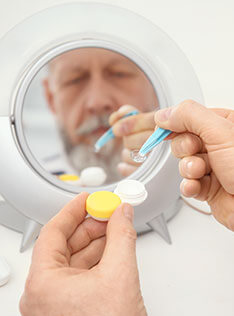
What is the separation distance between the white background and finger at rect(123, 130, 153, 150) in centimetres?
20

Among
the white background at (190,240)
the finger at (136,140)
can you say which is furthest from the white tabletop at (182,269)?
the finger at (136,140)

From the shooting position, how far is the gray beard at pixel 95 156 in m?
0.93

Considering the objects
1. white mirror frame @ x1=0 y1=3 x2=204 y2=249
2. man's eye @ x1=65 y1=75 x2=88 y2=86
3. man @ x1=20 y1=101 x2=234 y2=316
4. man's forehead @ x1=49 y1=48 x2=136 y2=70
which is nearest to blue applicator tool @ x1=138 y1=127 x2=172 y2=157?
man @ x1=20 y1=101 x2=234 y2=316

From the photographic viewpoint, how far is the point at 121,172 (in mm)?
895

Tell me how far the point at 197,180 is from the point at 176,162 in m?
0.10

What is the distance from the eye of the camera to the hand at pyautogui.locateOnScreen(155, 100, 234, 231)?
0.47 m

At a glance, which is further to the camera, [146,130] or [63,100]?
[63,100]

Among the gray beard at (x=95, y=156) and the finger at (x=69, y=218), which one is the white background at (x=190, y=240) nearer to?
the finger at (x=69, y=218)

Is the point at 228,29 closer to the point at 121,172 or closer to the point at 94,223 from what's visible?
the point at 121,172

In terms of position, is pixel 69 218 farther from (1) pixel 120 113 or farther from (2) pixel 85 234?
(1) pixel 120 113

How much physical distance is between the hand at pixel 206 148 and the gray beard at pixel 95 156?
348 millimetres

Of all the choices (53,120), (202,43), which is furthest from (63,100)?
(202,43)

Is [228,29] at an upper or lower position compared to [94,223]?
upper

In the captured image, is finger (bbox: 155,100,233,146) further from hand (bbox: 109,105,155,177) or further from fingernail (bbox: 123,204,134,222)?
hand (bbox: 109,105,155,177)
